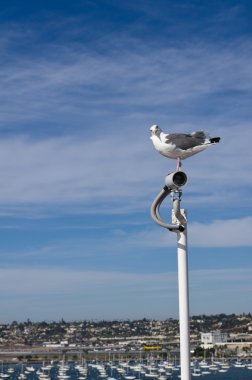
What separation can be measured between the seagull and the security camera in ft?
0.30

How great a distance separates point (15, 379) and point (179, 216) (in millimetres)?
100180

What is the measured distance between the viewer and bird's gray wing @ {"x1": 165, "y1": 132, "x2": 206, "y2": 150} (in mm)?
7672

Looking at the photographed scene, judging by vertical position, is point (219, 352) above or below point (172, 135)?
above

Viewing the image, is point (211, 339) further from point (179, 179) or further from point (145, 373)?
point (179, 179)

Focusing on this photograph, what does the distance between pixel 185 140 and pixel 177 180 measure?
39 centimetres

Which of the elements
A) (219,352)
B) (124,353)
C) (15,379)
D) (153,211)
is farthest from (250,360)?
(153,211)

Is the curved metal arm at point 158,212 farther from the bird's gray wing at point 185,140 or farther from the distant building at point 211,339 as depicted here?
the distant building at point 211,339

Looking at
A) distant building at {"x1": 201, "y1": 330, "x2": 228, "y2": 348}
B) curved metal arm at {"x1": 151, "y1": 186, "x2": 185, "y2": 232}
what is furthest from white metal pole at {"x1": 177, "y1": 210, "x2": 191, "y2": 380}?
distant building at {"x1": 201, "y1": 330, "x2": 228, "y2": 348}

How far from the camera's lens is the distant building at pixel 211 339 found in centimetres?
15430

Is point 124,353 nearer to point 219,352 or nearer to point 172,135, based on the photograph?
point 219,352

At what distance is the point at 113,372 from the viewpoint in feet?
379

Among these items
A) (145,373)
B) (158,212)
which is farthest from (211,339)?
(158,212)

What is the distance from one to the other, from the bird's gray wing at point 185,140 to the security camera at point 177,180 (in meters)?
0.25

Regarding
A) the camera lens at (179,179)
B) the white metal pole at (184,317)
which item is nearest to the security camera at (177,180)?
the camera lens at (179,179)
